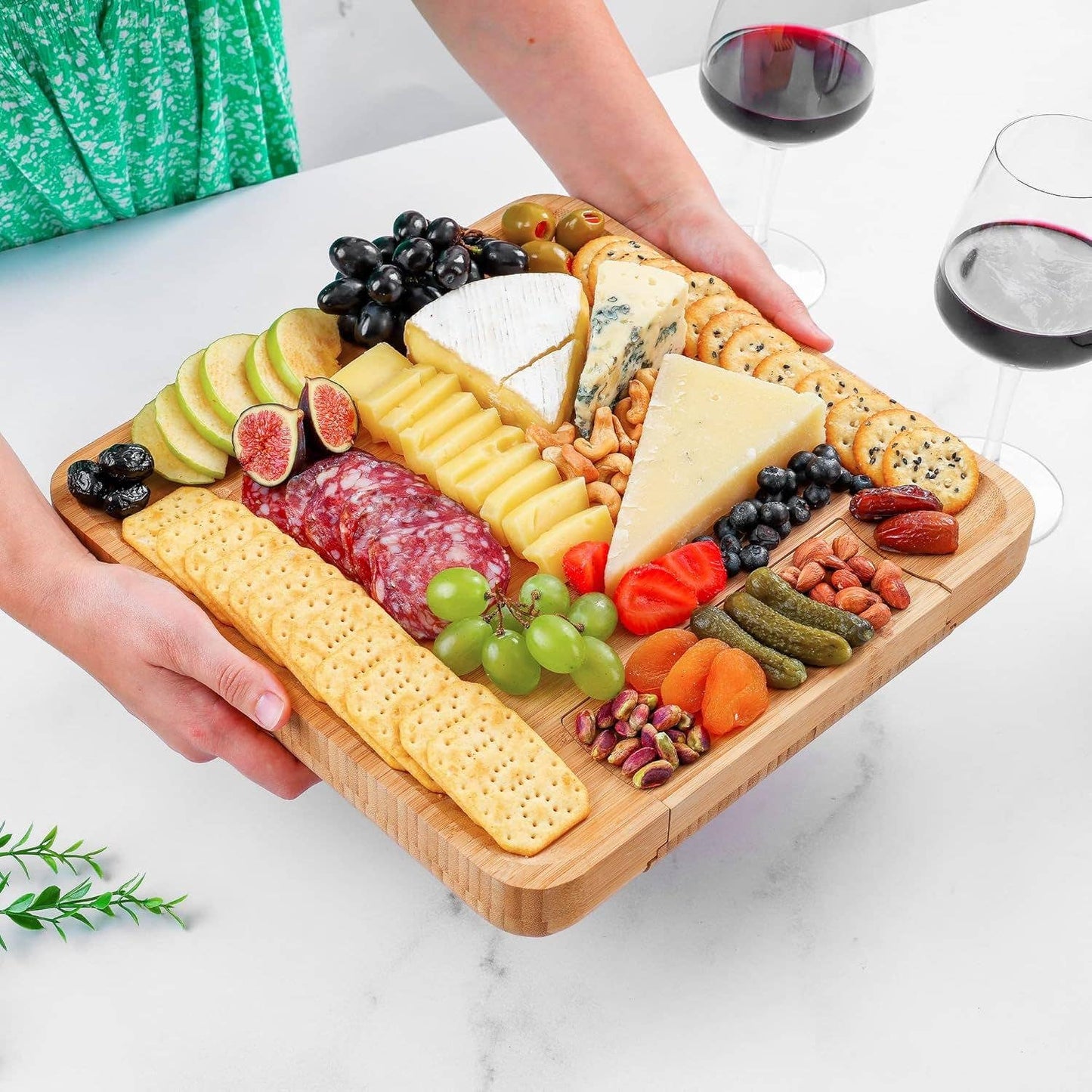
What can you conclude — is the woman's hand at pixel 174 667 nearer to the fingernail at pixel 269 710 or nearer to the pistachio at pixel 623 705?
the fingernail at pixel 269 710

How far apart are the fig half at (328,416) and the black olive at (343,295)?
0.55 ft

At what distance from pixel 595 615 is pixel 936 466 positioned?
606 millimetres

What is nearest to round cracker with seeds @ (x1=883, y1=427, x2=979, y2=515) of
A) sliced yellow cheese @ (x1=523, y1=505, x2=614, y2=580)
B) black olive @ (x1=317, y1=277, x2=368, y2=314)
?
sliced yellow cheese @ (x1=523, y1=505, x2=614, y2=580)

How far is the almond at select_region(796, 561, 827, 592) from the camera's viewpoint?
1.80 meters

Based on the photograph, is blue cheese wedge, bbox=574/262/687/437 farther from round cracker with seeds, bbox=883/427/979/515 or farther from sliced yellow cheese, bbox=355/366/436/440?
round cracker with seeds, bbox=883/427/979/515

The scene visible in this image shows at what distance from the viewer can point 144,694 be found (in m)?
1.82

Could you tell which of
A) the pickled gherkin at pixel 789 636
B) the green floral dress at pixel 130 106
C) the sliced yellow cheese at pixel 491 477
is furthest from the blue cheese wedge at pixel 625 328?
the green floral dress at pixel 130 106

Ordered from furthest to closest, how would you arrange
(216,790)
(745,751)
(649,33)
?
(649,33) → (216,790) → (745,751)

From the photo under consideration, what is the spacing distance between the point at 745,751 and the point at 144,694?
828 millimetres

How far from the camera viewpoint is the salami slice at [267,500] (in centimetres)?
197

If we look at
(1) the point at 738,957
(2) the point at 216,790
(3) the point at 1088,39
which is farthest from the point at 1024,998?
(3) the point at 1088,39

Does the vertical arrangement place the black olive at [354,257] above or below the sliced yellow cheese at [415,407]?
above

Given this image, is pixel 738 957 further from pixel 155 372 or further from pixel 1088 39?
pixel 1088 39

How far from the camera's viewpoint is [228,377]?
2.11m
